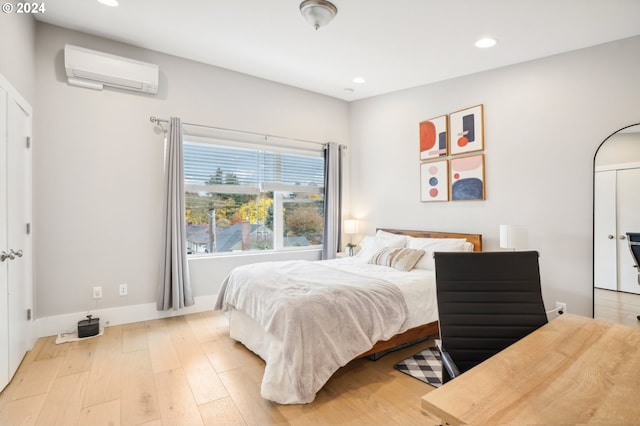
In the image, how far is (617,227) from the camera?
2.74m

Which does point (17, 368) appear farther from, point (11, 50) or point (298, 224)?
point (298, 224)

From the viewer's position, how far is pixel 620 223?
2727 mm

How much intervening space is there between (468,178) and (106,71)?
13.3 feet

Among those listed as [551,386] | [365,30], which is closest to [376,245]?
[365,30]

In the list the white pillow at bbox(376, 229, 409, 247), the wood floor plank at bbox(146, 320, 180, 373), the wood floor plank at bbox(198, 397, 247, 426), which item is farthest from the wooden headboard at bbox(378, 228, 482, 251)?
the wood floor plank at bbox(146, 320, 180, 373)

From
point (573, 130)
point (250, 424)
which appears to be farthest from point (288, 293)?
point (573, 130)

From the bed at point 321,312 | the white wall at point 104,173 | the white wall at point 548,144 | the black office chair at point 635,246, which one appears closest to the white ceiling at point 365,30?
the white wall at point 548,144

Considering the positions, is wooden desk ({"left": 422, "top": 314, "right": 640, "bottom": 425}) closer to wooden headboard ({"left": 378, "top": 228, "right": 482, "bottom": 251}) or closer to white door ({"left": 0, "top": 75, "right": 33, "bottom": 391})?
wooden headboard ({"left": 378, "top": 228, "right": 482, "bottom": 251})

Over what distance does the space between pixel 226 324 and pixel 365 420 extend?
2.05 m

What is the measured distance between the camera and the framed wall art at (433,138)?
395cm

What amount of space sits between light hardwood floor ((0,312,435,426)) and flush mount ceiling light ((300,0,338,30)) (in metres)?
2.80

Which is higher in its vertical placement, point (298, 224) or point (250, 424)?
point (298, 224)

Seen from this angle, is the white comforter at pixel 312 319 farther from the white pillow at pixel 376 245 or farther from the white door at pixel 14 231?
the white door at pixel 14 231

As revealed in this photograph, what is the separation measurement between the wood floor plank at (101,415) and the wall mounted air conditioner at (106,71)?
9.59 feet
